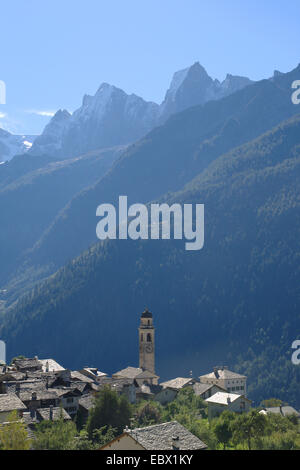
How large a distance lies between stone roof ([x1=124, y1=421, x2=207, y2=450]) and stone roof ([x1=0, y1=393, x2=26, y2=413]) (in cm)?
1612

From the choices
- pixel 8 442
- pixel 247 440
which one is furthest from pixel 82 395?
pixel 8 442

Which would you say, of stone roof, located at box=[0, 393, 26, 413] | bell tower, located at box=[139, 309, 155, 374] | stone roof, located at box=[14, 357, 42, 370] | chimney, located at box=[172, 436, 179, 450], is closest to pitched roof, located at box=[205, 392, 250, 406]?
stone roof, located at box=[14, 357, 42, 370]

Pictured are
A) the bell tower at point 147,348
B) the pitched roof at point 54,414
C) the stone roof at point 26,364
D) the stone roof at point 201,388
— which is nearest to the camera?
the pitched roof at point 54,414

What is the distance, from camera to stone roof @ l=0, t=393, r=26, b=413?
2719 inches

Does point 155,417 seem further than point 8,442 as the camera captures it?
Yes

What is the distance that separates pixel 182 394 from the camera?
102562 mm

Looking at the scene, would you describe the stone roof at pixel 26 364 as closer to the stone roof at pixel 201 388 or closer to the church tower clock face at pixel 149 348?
the stone roof at pixel 201 388

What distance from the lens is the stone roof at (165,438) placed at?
56188mm

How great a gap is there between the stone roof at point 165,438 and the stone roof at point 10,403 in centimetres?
1612

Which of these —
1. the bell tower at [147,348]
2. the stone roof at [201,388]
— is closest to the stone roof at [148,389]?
the stone roof at [201,388]

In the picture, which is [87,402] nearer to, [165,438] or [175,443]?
[165,438]

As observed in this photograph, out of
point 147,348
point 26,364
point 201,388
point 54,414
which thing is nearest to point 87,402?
point 54,414
